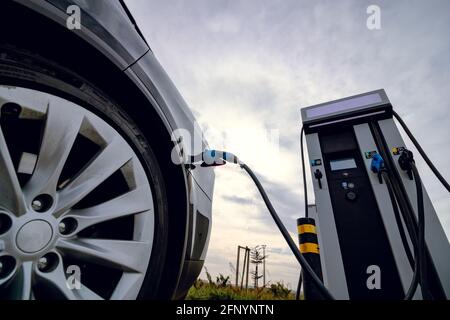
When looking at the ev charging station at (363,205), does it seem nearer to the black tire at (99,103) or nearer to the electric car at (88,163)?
the electric car at (88,163)

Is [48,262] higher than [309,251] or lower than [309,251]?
lower

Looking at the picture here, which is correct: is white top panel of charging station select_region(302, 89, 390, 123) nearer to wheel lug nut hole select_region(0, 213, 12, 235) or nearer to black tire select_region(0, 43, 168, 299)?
black tire select_region(0, 43, 168, 299)

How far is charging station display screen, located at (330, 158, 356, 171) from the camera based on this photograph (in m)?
2.29

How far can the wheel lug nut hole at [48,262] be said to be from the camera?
79cm

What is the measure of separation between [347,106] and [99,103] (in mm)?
2252

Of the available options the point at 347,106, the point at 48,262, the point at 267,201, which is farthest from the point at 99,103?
the point at 347,106

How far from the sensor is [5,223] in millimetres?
737

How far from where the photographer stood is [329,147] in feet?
7.90

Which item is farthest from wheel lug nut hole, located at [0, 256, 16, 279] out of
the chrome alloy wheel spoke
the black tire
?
the black tire

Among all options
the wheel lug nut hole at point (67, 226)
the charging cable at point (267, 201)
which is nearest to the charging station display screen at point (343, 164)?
the charging cable at point (267, 201)

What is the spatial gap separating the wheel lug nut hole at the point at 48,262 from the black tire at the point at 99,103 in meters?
0.36

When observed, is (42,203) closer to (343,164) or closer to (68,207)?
(68,207)
